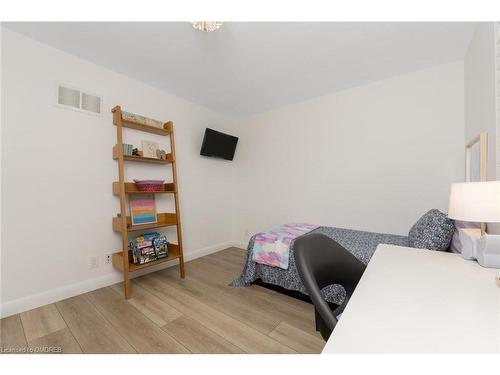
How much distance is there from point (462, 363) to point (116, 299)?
236cm

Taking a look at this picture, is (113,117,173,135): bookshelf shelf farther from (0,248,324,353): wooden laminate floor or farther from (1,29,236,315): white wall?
(0,248,324,353): wooden laminate floor

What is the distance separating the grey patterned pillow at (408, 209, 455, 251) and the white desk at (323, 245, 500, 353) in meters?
0.56

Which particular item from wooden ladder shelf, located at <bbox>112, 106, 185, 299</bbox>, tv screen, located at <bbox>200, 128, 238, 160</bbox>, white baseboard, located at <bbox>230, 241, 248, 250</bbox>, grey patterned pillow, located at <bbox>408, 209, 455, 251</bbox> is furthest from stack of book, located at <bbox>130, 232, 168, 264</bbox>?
grey patterned pillow, located at <bbox>408, 209, 455, 251</bbox>

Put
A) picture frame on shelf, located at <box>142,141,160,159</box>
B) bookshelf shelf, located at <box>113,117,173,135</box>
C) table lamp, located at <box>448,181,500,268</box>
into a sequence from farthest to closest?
picture frame on shelf, located at <box>142,141,160,159</box> → bookshelf shelf, located at <box>113,117,173,135</box> → table lamp, located at <box>448,181,500,268</box>

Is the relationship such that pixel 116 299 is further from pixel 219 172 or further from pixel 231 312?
pixel 219 172

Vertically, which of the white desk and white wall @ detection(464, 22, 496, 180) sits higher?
white wall @ detection(464, 22, 496, 180)

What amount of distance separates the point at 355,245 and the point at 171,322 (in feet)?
5.59

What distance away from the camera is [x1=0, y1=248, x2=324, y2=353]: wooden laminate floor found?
1.37 m

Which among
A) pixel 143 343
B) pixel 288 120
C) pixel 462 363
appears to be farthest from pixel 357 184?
pixel 143 343

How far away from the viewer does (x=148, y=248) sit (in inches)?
88.5

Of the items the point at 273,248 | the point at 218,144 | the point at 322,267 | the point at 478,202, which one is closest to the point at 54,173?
the point at 218,144

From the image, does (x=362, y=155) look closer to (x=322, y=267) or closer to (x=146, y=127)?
(x=322, y=267)

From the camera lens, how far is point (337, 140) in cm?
277
